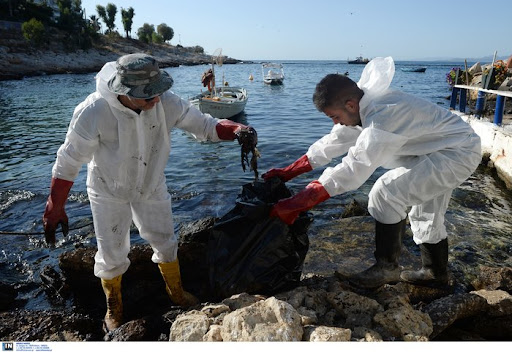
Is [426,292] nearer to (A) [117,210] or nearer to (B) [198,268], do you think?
(B) [198,268]

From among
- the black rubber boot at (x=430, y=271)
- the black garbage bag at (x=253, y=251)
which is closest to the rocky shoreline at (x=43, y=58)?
the black garbage bag at (x=253, y=251)

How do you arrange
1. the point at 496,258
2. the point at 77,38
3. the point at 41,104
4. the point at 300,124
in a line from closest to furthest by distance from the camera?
the point at 496,258 → the point at 300,124 → the point at 41,104 → the point at 77,38

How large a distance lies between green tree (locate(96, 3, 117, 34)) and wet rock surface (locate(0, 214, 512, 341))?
9722cm

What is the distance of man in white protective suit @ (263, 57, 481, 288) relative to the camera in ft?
8.70

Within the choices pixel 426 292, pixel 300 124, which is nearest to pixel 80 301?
pixel 426 292

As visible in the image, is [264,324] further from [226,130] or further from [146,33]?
[146,33]

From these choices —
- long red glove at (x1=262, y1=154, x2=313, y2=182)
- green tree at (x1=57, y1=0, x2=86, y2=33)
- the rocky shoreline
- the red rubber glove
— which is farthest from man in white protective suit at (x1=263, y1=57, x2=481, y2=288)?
green tree at (x1=57, y1=0, x2=86, y2=33)

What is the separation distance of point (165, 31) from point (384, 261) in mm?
128276

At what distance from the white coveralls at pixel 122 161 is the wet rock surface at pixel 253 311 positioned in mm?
556

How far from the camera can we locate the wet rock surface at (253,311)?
2.12m

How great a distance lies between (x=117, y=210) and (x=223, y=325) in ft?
3.99

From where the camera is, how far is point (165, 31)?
4702 inches

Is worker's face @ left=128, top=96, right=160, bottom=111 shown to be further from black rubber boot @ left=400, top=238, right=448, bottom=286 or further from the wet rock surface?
black rubber boot @ left=400, top=238, right=448, bottom=286

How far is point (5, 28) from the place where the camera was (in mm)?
56125
